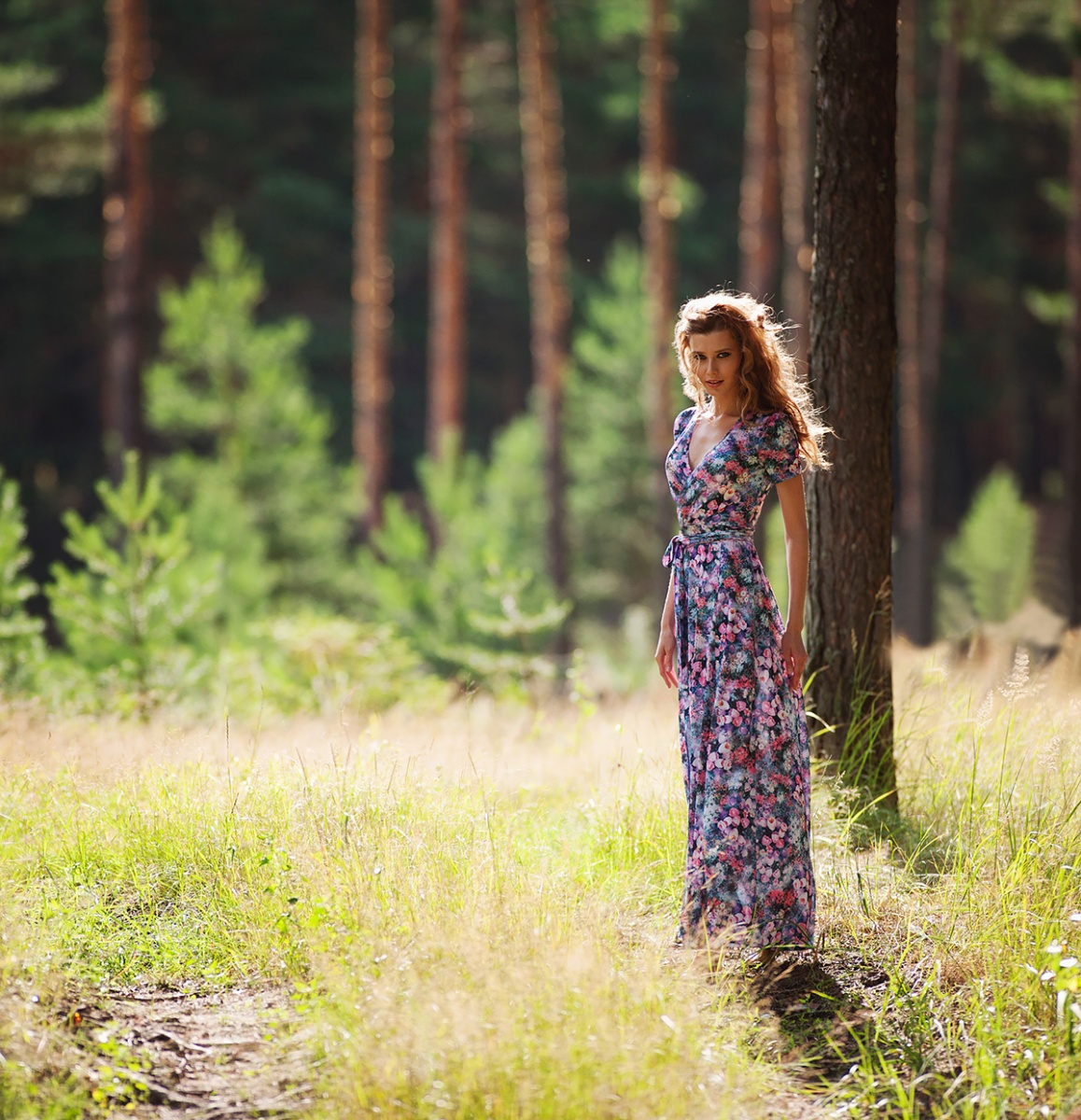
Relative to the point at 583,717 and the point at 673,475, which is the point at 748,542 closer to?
the point at 673,475

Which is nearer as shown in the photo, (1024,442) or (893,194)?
(893,194)

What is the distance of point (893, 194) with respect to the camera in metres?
4.54

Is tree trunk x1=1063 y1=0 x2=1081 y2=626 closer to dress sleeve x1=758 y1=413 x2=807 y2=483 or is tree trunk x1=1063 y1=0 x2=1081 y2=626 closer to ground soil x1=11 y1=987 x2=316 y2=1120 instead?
dress sleeve x1=758 y1=413 x2=807 y2=483

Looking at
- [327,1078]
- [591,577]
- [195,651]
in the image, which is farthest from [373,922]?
[591,577]

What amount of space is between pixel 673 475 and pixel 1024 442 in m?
25.9

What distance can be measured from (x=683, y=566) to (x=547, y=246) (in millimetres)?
12965

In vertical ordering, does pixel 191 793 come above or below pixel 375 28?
below

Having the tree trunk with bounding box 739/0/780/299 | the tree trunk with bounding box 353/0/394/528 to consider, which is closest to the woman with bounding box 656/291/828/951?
the tree trunk with bounding box 739/0/780/299

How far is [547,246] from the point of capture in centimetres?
1580

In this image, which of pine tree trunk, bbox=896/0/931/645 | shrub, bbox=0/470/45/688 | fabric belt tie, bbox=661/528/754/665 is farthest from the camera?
pine tree trunk, bbox=896/0/931/645

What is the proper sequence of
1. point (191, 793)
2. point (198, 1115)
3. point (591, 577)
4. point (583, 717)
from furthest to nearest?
point (591, 577) < point (583, 717) < point (191, 793) < point (198, 1115)

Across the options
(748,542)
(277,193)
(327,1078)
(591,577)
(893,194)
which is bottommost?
(591,577)

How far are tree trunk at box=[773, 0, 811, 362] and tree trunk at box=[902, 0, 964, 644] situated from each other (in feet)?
7.40

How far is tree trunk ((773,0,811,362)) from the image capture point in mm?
13219
